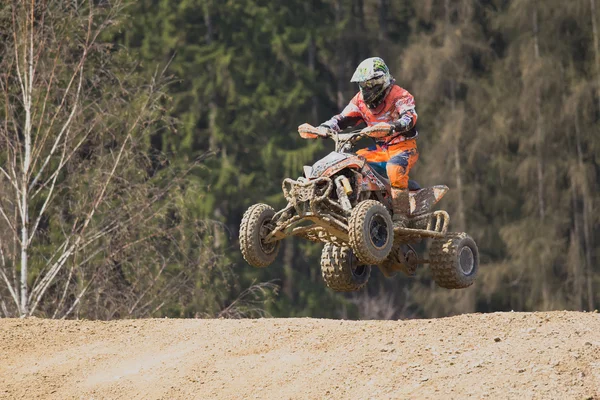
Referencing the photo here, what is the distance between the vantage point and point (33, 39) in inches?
816

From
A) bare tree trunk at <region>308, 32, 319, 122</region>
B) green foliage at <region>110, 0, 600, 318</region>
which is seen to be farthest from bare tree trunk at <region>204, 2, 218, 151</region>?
bare tree trunk at <region>308, 32, 319, 122</region>

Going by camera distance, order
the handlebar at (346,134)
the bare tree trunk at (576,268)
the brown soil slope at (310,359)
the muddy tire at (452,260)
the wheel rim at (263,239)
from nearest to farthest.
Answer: the brown soil slope at (310,359) < the handlebar at (346,134) < the wheel rim at (263,239) < the muddy tire at (452,260) < the bare tree trunk at (576,268)

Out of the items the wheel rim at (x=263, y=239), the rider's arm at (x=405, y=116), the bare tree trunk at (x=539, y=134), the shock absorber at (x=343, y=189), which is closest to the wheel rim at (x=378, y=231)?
the shock absorber at (x=343, y=189)

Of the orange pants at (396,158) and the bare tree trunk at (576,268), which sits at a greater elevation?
the orange pants at (396,158)

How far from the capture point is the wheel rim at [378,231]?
543 inches

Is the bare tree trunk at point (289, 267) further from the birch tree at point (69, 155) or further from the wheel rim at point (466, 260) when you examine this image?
the wheel rim at point (466, 260)

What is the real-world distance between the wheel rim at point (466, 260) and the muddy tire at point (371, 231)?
5.13 feet

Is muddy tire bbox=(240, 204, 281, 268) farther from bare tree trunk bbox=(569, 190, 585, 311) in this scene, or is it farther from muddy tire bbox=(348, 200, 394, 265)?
bare tree trunk bbox=(569, 190, 585, 311)

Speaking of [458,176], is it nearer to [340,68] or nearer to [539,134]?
[539,134]

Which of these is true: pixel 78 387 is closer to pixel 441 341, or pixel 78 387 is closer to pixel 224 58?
pixel 441 341

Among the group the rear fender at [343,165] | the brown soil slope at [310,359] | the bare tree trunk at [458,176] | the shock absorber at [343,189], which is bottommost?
the bare tree trunk at [458,176]

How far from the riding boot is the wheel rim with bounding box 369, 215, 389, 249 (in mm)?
691

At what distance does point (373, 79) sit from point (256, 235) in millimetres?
2168

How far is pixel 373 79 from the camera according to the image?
1468 cm
